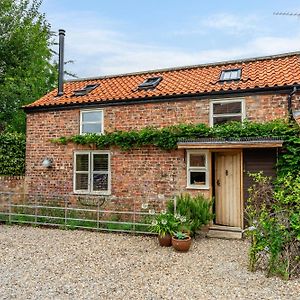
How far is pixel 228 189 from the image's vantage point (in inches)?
401

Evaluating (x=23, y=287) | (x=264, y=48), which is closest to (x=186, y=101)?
(x=23, y=287)

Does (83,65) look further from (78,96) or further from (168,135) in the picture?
(168,135)

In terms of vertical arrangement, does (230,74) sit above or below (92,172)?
above

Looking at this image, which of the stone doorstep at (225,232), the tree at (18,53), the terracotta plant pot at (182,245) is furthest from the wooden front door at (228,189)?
the tree at (18,53)

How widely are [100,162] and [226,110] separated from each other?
4917 millimetres

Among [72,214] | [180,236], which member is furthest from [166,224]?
[72,214]

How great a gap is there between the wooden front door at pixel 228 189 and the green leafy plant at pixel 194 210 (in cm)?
117

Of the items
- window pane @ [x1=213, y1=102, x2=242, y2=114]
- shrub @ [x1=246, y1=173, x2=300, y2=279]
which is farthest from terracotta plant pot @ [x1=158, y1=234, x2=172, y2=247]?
window pane @ [x1=213, y1=102, x2=242, y2=114]

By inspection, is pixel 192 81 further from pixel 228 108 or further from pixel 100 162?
pixel 100 162

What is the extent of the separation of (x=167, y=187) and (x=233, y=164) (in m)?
2.30

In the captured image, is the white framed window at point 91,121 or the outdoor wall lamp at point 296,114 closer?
the outdoor wall lamp at point 296,114

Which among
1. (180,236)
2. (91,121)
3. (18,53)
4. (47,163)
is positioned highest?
(18,53)

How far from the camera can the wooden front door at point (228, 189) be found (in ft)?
32.8

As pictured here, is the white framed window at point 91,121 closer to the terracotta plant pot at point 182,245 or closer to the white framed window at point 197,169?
the white framed window at point 197,169
